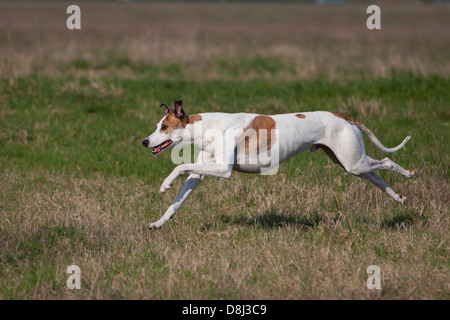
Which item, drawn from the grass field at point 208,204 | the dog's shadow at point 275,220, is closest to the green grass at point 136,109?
the grass field at point 208,204

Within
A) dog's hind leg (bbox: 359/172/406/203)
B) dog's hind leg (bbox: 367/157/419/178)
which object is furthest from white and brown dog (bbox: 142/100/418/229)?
dog's hind leg (bbox: 359/172/406/203)

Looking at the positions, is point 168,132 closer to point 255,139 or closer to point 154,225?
point 255,139

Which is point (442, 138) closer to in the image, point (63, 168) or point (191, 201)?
point (191, 201)

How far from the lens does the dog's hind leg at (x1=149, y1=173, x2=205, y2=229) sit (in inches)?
274

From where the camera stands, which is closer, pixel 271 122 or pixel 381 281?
pixel 381 281

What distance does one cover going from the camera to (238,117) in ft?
22.5

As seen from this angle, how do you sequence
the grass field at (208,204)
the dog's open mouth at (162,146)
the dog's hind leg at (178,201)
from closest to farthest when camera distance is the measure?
the grass field at (208,204)
the dog's open mouth at (162,146)
the dog's hind leg at (178,201)

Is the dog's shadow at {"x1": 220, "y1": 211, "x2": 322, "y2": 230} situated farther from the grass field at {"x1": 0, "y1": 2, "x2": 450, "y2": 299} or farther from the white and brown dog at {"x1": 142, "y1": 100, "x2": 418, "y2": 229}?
the white and brown dog at {"x1": 142, "y1": 100, "x2": 418, "y2": 229}

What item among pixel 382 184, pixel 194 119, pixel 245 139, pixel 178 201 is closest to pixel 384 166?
pixel 382 184

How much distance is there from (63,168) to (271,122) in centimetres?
449

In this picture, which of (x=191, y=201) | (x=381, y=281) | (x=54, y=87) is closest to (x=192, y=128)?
(x=191, y=201)

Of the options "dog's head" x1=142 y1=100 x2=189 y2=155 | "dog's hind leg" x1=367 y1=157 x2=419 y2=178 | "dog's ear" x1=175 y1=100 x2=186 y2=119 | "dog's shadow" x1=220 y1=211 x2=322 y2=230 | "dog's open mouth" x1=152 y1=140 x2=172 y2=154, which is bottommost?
"dog's shadow" x1=220 y1=211 x2=322 y2=230

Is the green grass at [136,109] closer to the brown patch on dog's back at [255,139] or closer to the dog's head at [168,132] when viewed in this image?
the brown patch on dog's back at [255,139]

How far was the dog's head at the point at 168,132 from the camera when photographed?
667 cm
